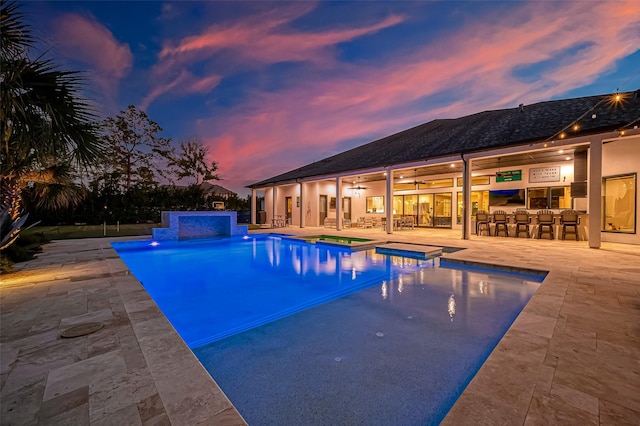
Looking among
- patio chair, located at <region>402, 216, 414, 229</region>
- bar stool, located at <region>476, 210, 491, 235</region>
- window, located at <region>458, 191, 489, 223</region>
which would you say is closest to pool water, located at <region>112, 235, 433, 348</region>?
bar stool, located at <region>476, 210, 491, 235</region>

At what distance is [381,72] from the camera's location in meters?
13.5

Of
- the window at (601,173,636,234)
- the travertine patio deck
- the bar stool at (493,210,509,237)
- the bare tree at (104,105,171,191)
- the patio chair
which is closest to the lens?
the travertine patio deck

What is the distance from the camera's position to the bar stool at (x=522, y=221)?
10.9 meters

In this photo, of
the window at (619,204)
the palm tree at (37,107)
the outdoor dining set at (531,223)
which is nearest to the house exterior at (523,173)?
the window at (619,204)

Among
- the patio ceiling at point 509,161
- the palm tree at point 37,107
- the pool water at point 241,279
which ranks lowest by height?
the pool water at point 241,279

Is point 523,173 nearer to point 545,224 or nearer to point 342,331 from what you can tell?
point 545,224

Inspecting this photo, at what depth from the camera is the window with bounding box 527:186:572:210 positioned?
11.2 m

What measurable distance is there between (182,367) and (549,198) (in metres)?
14.6

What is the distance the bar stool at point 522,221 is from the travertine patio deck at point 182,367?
8224 millimetres

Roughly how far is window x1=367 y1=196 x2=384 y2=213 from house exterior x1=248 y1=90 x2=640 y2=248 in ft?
0.23

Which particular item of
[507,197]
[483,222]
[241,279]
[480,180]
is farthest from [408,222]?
[241,279]

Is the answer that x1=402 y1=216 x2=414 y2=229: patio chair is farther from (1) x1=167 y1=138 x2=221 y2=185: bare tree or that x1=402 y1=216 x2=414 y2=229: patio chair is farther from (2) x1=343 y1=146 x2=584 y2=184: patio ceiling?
(1) x1=167 y1=138 x2=221 y2=185: bare tree

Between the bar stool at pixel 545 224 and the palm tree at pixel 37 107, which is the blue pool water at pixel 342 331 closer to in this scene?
the palm tree at pixel 37 107

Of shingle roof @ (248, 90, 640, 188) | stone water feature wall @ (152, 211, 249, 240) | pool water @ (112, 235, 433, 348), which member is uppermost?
shingle roof @ (248, 90, 640, 188)
